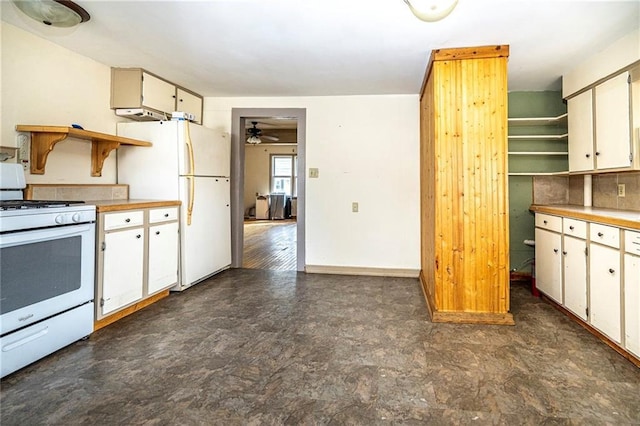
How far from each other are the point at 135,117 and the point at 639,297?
14.5ft

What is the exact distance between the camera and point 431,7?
73.2 inches

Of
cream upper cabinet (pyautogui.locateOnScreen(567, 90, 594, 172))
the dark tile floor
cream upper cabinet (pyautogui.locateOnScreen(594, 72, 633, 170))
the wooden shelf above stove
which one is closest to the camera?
the dark tile floor

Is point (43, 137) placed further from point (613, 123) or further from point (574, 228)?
point (613, 123)

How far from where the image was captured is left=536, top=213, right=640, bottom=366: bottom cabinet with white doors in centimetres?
188

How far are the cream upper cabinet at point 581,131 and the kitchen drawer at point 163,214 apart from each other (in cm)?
402

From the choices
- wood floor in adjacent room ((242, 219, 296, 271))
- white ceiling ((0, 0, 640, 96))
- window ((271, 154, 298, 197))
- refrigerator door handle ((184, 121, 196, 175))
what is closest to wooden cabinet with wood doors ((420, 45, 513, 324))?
white ceiling ((0, 0, 640, 96))

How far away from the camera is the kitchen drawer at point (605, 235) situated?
2006 mm

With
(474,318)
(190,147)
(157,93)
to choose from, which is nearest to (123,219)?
(190,147)

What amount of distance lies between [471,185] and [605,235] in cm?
91

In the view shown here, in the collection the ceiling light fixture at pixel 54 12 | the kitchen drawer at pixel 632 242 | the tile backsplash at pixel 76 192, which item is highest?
the ceiling light fixture at pixel 54 12

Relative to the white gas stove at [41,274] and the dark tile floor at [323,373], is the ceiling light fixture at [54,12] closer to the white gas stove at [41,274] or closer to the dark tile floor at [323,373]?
the white gas stove at [41,274]

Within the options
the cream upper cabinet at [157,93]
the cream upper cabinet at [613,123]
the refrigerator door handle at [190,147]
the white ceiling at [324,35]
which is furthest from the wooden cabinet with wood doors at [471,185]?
the cream upper cabinet at [157,93]

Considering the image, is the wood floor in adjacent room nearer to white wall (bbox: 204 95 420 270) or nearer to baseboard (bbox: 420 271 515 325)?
white wall (bbox: 204 95 420 270)

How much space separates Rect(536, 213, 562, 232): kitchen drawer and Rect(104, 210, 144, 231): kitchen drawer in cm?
368
